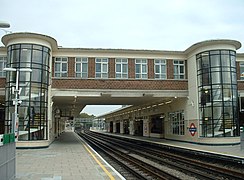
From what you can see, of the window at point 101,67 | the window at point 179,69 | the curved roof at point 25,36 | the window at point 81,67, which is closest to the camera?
the curved roof at point 25,36

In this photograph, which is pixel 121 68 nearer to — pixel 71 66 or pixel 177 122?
pixel 71 66

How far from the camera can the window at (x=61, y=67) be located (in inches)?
972

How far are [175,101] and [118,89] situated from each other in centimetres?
666

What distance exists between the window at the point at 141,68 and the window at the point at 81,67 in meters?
4.11

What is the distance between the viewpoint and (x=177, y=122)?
1114 inches

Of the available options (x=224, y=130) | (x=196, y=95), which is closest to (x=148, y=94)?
(x=196, y=95)

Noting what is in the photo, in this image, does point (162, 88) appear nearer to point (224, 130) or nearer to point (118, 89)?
point (118, 89)

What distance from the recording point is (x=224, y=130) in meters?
23.1

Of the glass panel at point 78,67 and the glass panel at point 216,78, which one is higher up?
the glass panel at point 78,67

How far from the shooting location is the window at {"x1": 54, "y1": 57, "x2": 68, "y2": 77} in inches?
972

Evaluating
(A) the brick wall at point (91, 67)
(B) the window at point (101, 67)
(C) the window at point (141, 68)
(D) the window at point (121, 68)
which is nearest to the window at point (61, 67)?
(A) the brick wall at point (91, 67)

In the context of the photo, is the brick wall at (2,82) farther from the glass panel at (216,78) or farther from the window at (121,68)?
the glass panel at (216,78)

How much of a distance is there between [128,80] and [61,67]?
17.6ft

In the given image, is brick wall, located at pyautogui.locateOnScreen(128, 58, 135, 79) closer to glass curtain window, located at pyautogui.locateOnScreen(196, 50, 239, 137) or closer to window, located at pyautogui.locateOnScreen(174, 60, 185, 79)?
window, located at pyautogui.locateOnScreen(174, 60, 185, 79)
